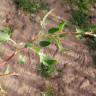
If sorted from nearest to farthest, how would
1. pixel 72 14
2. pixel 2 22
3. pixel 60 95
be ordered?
1. pixel 60 95
2. pixel 2 22
3. pixel 72 14

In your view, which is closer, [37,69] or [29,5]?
[37,69]

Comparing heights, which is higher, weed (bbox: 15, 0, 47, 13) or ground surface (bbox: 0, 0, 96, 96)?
weed (bbox: 15, 0, 47, 13)

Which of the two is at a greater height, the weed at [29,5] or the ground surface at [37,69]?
the weed at [29,5]

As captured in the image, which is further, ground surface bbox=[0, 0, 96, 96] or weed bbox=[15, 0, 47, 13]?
weed bbox=[15, 0, 47, 13]

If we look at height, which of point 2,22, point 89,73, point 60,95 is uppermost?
point 2,22

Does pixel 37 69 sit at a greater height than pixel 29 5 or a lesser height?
lesser

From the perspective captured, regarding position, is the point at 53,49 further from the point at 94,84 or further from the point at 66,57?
the point at 94,84

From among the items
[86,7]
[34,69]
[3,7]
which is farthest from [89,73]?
[3,7]

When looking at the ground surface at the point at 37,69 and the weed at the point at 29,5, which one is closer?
the ground surface at the point at 37,69
